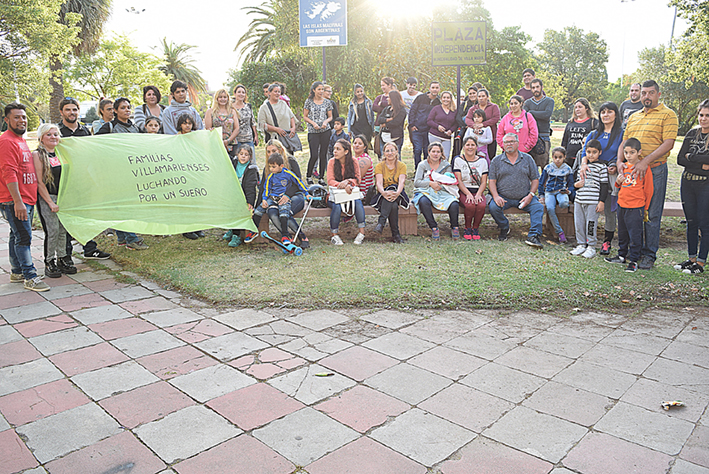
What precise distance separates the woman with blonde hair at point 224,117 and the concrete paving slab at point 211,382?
4774 millimetres

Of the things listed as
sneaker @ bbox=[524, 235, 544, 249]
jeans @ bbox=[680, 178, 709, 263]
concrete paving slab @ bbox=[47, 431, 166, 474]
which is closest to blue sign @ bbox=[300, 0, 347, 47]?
sneaker @ bbox=[524, 235, 544, 249]

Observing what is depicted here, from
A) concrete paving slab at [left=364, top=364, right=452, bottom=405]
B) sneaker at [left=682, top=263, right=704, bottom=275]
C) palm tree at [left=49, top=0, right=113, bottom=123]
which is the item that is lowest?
concrete paving slab at [left=364, top=364, right=452, bottom=405]

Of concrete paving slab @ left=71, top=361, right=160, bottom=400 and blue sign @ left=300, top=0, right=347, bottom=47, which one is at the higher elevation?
blue sign @ left=300, top=0, right=347, bottom=47

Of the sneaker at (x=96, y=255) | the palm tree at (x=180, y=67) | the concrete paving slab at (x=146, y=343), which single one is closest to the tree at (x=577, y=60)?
the palm tree at (x=180, y=67)

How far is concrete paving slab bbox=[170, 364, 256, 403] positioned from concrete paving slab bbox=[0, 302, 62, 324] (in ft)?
6.54

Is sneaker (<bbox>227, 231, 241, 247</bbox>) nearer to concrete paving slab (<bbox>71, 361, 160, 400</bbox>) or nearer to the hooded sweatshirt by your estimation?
the hooded sweatshirt

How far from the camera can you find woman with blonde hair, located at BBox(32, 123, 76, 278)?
5738 millimetres

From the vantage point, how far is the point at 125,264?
6348 millimetres

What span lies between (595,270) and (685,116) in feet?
153

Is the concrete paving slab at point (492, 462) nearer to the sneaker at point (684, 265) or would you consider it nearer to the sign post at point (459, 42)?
the sneaker at point (684, 265)

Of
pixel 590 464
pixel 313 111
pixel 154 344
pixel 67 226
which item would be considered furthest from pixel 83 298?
pixel 313 111

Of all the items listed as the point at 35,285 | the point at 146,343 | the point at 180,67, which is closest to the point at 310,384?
the point at 146,343

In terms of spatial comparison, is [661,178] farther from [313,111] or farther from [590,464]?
[313,111]

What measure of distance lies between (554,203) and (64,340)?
612cm
